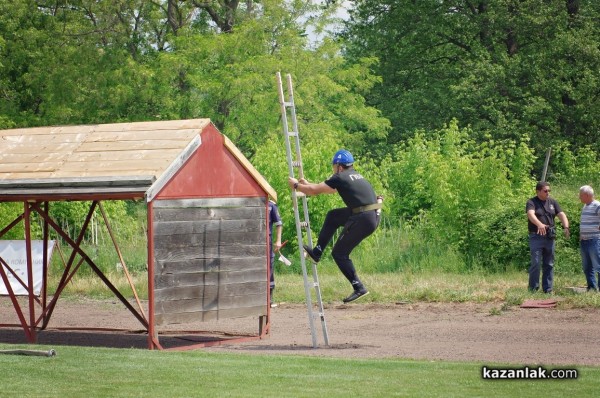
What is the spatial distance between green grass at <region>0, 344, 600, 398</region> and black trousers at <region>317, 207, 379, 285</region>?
76.7 inches

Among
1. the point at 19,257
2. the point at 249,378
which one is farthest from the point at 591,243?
the point at 19,257

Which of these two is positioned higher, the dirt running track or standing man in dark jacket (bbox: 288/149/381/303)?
standing man in dark jacket (bbox: 288/149/381/303)

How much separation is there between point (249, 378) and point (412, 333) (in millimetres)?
5598

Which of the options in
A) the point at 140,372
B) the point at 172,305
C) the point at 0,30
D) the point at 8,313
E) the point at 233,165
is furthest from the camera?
the point at 0,30

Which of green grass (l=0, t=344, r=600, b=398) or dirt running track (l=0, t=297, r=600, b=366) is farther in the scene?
dirt running track (l=0, t=297, r=600, b=366)

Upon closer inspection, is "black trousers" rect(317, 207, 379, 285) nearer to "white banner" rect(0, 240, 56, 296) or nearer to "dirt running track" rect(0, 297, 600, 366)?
"dirt running track" rect(0, 297, 600, 366)

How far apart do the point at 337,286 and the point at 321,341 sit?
6.41m

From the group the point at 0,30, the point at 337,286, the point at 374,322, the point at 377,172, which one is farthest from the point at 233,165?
the point at 0,30

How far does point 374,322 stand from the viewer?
1903cm

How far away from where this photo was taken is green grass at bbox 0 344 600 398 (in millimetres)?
11258

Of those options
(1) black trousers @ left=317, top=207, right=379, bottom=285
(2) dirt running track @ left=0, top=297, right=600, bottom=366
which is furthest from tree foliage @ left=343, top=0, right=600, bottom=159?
Result: (1) black trousers @ left=317, top=207, right=379, bottom=285

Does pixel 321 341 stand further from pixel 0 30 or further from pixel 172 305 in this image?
pixel 0 30

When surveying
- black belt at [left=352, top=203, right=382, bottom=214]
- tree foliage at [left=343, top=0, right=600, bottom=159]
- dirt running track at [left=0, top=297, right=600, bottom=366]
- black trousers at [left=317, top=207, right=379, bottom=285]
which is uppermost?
tree foliage at [left=343, top=0, right=600, bottom=159]

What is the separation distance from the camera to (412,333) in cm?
1739
